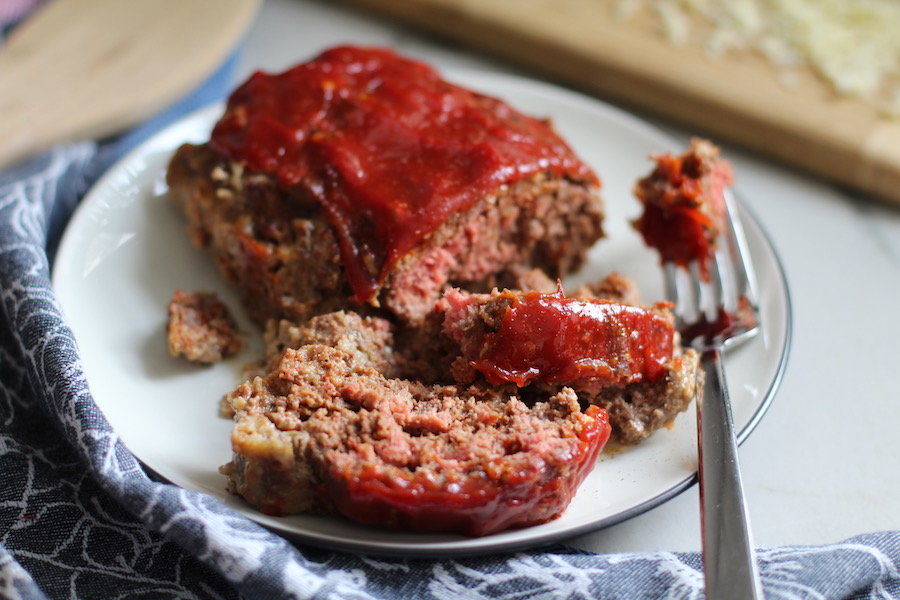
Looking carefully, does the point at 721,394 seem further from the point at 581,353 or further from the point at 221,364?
the point at 221,364

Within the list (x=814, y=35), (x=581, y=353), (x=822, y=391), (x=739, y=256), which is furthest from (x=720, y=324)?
(x=814, y=35)

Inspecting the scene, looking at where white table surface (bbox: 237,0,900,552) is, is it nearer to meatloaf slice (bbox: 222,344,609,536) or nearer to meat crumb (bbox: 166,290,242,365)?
meatloaf slice (bbox: 222,344,609,536)

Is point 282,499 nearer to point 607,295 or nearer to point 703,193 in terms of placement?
point 607,295

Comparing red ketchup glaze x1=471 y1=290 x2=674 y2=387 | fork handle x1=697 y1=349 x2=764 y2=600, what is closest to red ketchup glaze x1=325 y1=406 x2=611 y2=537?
red ketchup glaze x1=471 y1=290 x2=674 y2=387

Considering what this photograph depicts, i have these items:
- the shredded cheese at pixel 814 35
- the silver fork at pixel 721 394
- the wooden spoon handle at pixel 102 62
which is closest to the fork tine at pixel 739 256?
the silver fork at pixel 721 394

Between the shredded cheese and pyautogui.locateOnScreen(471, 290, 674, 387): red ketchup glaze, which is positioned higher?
pyautogui.locateOnScreen(471, 290, 674, 387): red ketchup glaze

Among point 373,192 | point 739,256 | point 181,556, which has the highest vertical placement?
point 373,192

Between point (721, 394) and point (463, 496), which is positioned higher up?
point (463, 496)
